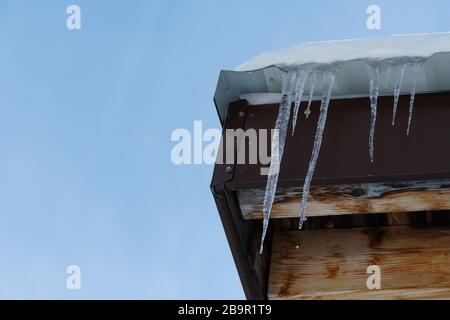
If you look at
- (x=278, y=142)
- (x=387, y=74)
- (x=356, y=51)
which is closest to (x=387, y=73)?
(x=387, y=74)

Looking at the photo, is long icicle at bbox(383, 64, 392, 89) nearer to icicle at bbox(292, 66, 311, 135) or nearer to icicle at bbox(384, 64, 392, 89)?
icicle at bbox(384, 64, 392, 89)

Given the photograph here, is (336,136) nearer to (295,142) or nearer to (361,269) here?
(295,142)

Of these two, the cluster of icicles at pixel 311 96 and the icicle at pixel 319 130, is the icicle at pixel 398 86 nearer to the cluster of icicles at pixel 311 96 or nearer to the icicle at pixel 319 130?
the cluster of icicles at pixel 311 96

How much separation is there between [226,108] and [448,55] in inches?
22.4

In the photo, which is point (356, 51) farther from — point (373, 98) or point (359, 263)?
point (359, 263)

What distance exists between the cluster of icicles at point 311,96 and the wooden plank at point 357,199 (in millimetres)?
32

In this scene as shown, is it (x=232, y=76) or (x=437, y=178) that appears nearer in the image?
(x=437, y=178)

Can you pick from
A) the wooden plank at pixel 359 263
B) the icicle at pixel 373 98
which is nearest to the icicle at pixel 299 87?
the icicle at pixel 373 98

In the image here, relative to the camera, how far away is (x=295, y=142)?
6.46 feet

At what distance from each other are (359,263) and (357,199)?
0.24 metres

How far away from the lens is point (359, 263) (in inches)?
83.1
